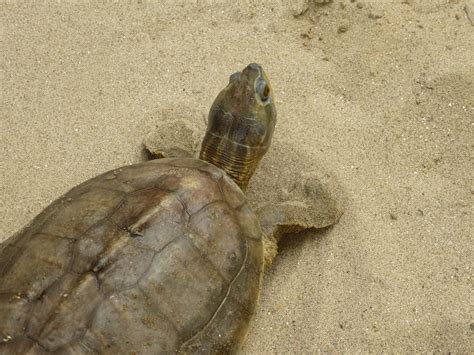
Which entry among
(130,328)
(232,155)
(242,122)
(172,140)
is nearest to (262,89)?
(242,122)

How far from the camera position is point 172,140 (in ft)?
15.9

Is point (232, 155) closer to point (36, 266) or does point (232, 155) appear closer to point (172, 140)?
point (172, 140)

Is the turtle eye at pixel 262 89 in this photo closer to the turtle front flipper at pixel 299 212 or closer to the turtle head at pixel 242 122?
the turtle head at pixel 242 122

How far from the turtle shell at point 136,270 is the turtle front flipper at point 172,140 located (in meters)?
0.79

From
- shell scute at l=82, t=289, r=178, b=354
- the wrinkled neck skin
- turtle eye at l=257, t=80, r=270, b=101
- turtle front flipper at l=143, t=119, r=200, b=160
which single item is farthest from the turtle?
turtle eye at l=257, t=80, r=270, b=101

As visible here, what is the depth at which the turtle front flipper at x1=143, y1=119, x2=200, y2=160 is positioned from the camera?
474cm

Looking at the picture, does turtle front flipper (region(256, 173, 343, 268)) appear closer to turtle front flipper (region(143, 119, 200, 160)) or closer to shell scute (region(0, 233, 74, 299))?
turtle front flipper (region(143, 119, 200, 160))

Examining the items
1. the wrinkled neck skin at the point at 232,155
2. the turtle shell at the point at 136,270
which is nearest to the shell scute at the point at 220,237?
the turtle shell at the point at 136,270

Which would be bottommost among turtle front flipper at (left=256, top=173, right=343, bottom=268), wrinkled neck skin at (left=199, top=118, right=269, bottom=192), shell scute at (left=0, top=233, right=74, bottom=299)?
turtle front flipper at (left=256, top=173, right=343, bottom=268)

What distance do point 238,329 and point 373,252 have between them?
141 cm

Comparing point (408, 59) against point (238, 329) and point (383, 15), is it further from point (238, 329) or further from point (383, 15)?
point (238, 329)

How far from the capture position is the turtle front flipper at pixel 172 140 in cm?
474

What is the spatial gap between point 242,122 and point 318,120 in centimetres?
100

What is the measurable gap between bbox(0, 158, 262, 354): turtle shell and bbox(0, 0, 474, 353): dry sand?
720mm
